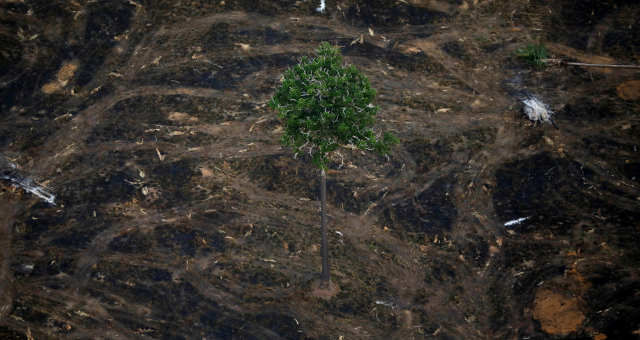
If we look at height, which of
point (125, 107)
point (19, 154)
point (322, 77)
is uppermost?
point (322, 77)

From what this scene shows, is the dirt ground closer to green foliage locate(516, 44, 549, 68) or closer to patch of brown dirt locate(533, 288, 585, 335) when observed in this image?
patch of brown dirt locate(533, 288, 585, 335)

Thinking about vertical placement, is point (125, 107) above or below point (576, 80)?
below

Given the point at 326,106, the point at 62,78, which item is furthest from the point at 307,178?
the point at 62,78

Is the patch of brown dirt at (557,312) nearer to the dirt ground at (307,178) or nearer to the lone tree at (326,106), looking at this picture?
the dirt ground at (307,178)

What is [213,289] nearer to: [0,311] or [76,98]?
[0,311]

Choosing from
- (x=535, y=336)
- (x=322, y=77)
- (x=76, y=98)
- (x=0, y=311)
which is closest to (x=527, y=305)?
(x=535, y=336)

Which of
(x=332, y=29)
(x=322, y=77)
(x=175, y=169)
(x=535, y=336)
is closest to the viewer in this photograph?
(x=322, y=77)

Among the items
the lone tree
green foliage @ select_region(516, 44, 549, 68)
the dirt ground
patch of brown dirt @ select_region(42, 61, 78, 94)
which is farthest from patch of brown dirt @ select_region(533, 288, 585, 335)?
patch of brown dirt @ select_region(42, 61, 78, 94)
